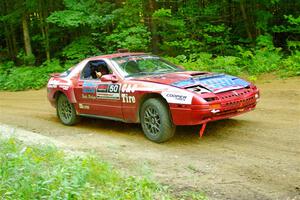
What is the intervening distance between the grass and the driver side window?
3298 mm

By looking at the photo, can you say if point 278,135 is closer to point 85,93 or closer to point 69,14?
point 85,93

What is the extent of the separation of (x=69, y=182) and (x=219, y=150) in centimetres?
298

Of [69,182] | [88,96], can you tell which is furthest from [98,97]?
[69,182]

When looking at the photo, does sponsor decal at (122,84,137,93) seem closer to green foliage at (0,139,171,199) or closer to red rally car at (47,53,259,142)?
red rally car at (47,53,259,142)

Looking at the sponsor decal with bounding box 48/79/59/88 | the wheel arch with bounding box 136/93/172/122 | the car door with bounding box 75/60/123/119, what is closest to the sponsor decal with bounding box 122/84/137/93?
the car door with bounding box 75/60/123/119

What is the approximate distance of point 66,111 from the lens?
30.7 feet

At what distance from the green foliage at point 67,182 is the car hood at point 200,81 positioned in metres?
2.31

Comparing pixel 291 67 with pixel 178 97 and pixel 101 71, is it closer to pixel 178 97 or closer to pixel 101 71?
pixel 101 71

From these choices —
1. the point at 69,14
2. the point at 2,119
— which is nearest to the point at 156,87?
the point at 2,119

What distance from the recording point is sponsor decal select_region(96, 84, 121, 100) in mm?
7750

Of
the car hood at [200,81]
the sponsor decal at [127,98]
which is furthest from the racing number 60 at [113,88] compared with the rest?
the car hood at [200,81]

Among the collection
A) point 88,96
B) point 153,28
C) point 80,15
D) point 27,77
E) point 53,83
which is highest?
point 80,15

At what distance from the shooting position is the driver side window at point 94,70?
8.45 m

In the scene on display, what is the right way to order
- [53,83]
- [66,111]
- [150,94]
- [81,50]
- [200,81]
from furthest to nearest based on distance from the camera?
[81,50] → [53,83] → [66,111] → [150,94] → [200,81]
